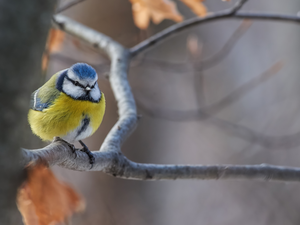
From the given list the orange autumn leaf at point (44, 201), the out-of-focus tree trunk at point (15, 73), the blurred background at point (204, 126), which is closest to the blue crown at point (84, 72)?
the orange autumn leaf at point (44, 201)

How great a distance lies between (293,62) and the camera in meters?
2.16

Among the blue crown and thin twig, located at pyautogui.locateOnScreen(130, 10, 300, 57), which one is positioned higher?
thin twig, located at pyautogui.locateOnScreen(130, 10, 300, 57)

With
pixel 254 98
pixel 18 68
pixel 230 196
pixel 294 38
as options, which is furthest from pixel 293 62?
pixel 18 68

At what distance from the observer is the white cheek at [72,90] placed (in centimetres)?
81

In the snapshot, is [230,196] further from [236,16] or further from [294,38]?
[236,16]

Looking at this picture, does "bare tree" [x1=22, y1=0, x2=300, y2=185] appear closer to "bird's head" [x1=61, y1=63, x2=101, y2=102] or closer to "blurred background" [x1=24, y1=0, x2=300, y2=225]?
"bird's head" [x1=61, y1=63, x2=101, y2=102]

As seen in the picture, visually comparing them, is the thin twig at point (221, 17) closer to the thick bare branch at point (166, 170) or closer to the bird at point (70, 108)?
the bird at point (70, 108)

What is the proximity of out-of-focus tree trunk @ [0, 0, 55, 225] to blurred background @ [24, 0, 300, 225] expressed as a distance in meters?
1.41

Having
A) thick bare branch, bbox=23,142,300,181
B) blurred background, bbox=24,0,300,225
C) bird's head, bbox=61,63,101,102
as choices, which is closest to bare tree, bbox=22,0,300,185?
thick bare branch, bbox=23,142,300,181

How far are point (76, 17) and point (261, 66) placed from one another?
143 centimetres

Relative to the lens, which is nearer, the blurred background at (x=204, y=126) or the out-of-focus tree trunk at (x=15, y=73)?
the out-of-focus tree trunk at (x=15, y=73)

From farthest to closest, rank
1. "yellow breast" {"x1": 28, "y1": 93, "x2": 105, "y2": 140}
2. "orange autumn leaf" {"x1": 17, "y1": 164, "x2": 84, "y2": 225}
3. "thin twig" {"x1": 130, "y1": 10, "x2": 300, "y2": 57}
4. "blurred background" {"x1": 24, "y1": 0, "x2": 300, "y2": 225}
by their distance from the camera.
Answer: "blurred background" {"x1": 24, "y1": 0, "x2": 300, "y2": 225} → "thin twig" {"x1": 130, "y1": 10, "x2": 300, "y2": 57} → "yellow breast" {"x1": 28, "y1": 93, "x2": 105, "y2": 140} → "orange autumn leaf" {"x1": 17, "y1": 164, "x2": 84, "y2": 225}

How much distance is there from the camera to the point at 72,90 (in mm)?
825

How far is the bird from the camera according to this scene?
779 millimetres
